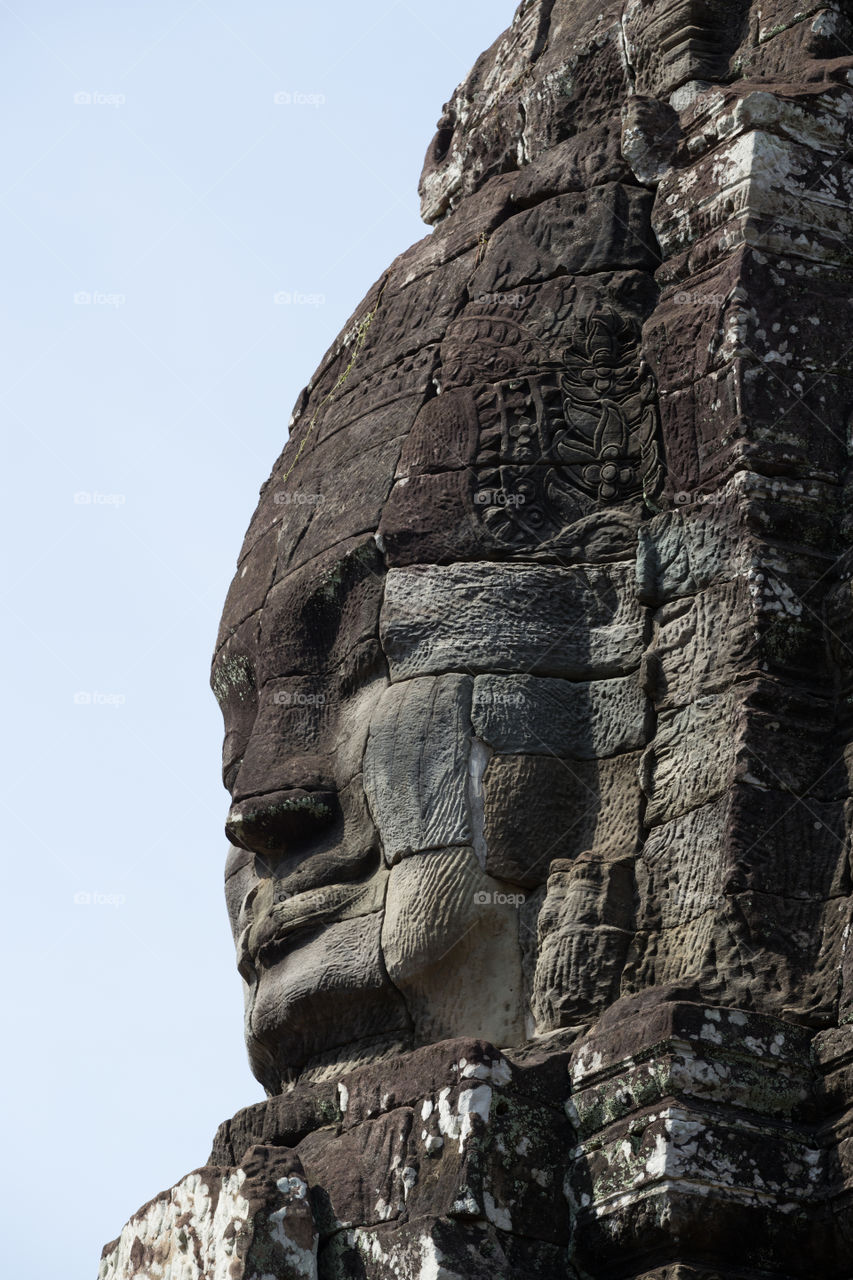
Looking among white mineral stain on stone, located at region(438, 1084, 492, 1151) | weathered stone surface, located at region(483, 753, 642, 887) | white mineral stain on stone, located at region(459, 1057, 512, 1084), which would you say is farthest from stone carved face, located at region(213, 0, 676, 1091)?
white mineral stain on stone, located at region(438, 1084, 492, 1151)

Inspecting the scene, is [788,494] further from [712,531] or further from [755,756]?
[755,756]

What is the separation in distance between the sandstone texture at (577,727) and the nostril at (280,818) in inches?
0.7

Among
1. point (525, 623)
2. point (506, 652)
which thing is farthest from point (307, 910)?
point (525, 623)

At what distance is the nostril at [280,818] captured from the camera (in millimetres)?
6707

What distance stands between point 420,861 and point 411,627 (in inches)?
30.4

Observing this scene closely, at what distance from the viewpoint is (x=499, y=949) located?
6.25m

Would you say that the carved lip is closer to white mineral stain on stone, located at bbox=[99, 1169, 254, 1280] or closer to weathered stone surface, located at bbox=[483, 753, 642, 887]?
weathered stone surface, located at bbox=[483, 753, 642, 887]

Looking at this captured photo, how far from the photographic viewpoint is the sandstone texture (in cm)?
539

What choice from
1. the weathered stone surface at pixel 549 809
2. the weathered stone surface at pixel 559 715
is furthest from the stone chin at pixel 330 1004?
the weathered stone surface at pixel 559 715

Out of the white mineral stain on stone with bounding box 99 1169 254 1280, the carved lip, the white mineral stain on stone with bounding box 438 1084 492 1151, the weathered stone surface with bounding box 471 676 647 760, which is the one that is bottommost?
the white mineral stain on stone with bounding box 99 1169 254 1280

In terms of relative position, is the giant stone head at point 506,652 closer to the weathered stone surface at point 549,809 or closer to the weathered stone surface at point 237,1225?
the weathered stone surface at point 549,809

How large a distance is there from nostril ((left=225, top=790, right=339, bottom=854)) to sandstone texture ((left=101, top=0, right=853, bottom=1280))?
0.06 feet

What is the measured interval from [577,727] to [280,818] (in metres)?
1.07

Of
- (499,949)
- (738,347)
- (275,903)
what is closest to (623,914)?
(499,949)
